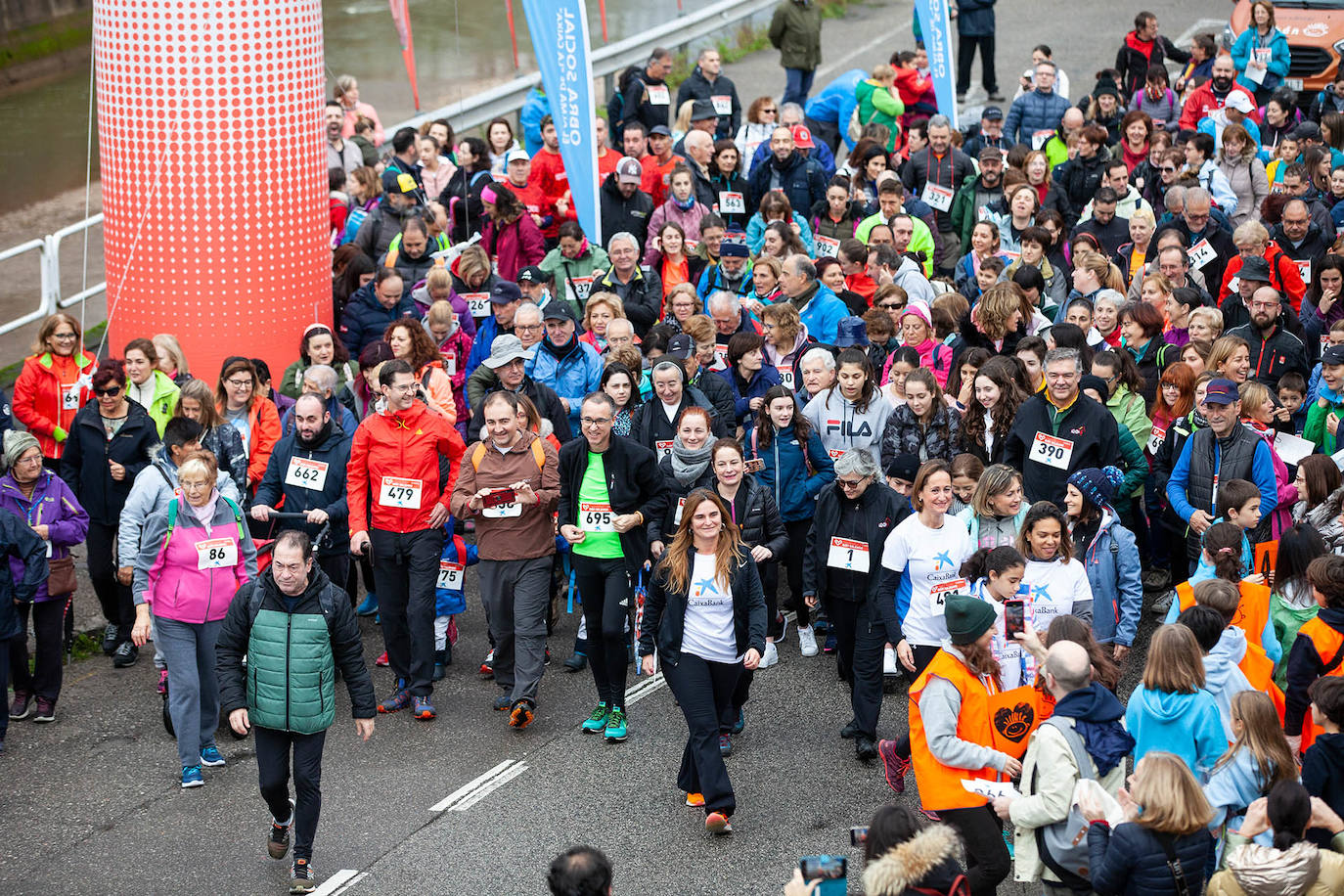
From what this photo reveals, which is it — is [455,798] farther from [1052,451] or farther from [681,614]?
[1052,451]

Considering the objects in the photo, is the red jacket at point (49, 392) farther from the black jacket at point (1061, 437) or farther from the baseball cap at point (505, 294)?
the black jacket at point (1061, 437)

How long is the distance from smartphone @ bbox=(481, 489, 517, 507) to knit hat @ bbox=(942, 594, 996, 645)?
3152 millimetres

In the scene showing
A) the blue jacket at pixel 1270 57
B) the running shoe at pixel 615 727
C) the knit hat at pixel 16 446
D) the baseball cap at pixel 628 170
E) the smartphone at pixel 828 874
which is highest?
the blue jacket at pixel 1270 57

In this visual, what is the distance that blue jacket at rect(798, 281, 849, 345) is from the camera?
37.7 ft

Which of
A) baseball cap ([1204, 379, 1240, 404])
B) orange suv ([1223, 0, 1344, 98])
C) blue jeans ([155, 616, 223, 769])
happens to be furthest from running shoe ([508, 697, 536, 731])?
orange suv ([1223, 0, 1344, 98])

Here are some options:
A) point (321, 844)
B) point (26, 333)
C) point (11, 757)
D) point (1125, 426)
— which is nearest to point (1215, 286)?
point (1125, 426)

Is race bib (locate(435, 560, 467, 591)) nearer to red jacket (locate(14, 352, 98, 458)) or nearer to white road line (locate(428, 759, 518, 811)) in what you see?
white road line (locate(428, 759, 518, 811))

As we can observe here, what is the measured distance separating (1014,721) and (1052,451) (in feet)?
9.02

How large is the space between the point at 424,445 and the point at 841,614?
2.50 meters

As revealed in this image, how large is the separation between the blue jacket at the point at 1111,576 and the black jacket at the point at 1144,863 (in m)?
2.72

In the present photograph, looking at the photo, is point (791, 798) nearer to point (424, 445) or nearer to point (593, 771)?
point (593, 771)

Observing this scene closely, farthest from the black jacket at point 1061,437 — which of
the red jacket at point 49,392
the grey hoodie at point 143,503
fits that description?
the red jacket at point 49,392

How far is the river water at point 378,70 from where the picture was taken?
2248cm

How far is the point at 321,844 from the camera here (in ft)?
25.5
